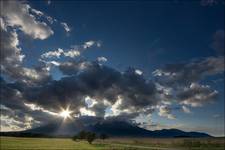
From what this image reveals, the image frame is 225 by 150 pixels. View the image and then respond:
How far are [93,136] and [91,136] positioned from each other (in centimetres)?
166

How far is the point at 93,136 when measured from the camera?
527 ft

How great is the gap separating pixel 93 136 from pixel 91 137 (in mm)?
3830

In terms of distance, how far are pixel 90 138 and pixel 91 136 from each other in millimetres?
3643

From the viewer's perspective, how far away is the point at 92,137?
157500mm

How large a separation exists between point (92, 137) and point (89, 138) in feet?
6.64

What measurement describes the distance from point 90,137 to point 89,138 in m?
1.02

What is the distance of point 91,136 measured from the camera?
159375 mm

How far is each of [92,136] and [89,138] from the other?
4062mm

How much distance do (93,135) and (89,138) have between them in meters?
7.16

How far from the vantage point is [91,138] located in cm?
15588

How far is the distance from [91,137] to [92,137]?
0.68 m

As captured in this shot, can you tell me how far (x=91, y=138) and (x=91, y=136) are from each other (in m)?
3.52

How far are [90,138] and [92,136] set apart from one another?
4.19m

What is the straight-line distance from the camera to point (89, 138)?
156000 mm
